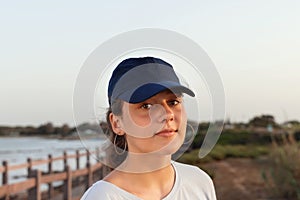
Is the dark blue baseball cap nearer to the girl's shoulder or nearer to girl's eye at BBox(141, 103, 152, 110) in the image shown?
girl's eye at BBox(141, 103, 152, 110)

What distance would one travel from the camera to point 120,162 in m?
1.35

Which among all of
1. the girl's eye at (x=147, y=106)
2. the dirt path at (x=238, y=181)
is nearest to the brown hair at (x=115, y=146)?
the girl's eye at (x=147, y=106)

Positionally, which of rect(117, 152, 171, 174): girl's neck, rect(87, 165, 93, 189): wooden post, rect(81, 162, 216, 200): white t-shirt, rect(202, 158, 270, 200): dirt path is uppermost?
rect(117, 152, 171, 174): girl's neck

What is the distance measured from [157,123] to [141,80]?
97 millimetres

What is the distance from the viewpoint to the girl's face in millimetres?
1245

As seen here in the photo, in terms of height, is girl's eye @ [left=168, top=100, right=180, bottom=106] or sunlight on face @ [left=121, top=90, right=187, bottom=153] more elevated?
girl's eye @ [left=168, top=100, right=180, bottom=106]

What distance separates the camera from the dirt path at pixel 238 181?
10383 mm

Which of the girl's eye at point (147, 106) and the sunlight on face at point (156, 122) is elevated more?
the girl's eye at point (147, 106)

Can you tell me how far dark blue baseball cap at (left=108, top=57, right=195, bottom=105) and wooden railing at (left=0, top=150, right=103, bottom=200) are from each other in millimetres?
4411

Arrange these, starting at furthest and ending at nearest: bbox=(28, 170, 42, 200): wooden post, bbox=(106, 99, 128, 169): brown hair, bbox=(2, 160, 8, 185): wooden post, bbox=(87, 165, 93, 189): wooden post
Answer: bbox=(87, 165, 93, 189): wooden post → bbox=(2, 160, 8, 185): wooden post → bbox=(28, 170, 42, 200): wooden post → bbox=(106, 99, 128, 169): brown hair

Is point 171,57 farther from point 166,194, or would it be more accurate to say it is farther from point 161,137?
point 166,194

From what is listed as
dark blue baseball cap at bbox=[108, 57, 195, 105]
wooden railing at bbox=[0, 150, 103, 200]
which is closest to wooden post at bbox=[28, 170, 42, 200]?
wooden railing at bbox=[0, 150, 103, 200]

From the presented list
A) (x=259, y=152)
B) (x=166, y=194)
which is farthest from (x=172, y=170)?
(x=259, y=152)

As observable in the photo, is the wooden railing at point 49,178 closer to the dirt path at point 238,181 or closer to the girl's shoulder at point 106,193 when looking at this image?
Answer: the dirt path at point 238,181
